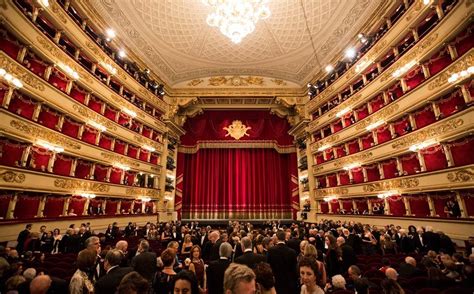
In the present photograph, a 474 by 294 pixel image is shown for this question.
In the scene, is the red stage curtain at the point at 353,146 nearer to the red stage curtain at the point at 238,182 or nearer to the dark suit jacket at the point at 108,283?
the red stage curtain at the point at 238,182

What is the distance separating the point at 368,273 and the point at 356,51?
13727 mm

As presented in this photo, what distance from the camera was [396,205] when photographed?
10.8m

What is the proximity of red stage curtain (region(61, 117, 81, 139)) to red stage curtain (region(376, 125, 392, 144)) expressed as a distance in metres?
15.5

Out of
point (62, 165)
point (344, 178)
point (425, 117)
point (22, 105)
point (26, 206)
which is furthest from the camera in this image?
point (344, 178)

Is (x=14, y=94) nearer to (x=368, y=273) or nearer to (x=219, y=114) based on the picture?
(x=368, y=273)

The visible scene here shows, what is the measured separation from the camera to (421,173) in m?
9.29

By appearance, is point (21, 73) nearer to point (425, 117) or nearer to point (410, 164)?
point (425, 117)

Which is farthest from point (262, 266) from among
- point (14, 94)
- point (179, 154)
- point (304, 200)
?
point (179, 154)

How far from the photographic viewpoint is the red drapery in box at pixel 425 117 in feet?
31.1

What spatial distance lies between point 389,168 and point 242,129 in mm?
12596

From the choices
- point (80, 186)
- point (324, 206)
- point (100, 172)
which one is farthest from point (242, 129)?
point (80, 186)

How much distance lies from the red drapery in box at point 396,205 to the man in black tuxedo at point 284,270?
9288 millimetres

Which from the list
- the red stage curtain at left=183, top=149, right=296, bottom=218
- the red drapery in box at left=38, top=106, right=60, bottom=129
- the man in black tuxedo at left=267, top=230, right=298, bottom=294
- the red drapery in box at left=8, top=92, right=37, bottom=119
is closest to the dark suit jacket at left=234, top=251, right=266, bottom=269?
the man in black tuxedo at left=267, top=230, right=298, bottom=294

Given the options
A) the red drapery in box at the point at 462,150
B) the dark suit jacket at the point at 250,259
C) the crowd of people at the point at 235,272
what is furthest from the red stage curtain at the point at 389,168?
the dark suit jacket at the point at 250,259
